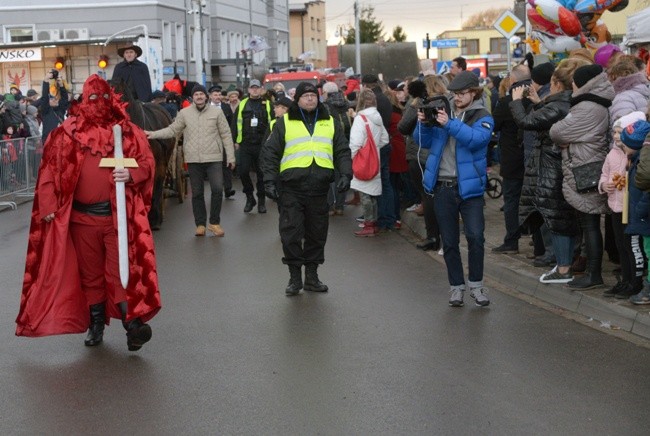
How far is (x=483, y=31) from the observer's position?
120m

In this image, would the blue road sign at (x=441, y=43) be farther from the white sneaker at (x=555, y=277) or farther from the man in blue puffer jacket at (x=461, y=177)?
the man in blue puffer jacket at (x=461, y=177)

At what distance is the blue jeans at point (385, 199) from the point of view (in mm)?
15234

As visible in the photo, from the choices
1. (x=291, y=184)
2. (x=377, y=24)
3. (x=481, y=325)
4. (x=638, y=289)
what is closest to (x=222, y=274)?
(x=291, y=184)

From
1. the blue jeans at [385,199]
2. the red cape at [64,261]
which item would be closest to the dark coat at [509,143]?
the blue jeans at [385,199]

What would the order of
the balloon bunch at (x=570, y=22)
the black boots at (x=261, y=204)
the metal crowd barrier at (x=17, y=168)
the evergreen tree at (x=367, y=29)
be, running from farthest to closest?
the evergreen tree at (x=367, y=29), the metal crowd barrier at (x=17, y=168), the black boots at (x=261, y=204), the balloon bunch at (x=570, y=22)

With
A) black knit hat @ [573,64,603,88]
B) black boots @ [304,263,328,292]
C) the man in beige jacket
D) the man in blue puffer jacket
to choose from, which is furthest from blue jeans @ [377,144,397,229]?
black knit hat @ [573,64,603,88]

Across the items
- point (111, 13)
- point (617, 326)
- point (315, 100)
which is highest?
point (111, 13)

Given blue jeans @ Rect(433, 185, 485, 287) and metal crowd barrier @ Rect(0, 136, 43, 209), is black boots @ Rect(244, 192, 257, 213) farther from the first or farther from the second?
blue jeans @ Rect(433, 185, 485, 287)

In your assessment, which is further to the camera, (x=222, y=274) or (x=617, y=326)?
(x=222, y=274)

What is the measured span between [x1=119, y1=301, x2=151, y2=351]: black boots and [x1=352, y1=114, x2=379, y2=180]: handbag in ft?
22.3

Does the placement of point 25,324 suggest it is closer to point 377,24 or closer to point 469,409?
point 469,409

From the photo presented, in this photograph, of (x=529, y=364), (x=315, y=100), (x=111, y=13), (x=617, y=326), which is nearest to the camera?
(x=529, y=364)

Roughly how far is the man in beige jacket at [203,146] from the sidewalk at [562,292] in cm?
343

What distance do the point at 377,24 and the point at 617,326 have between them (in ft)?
369
